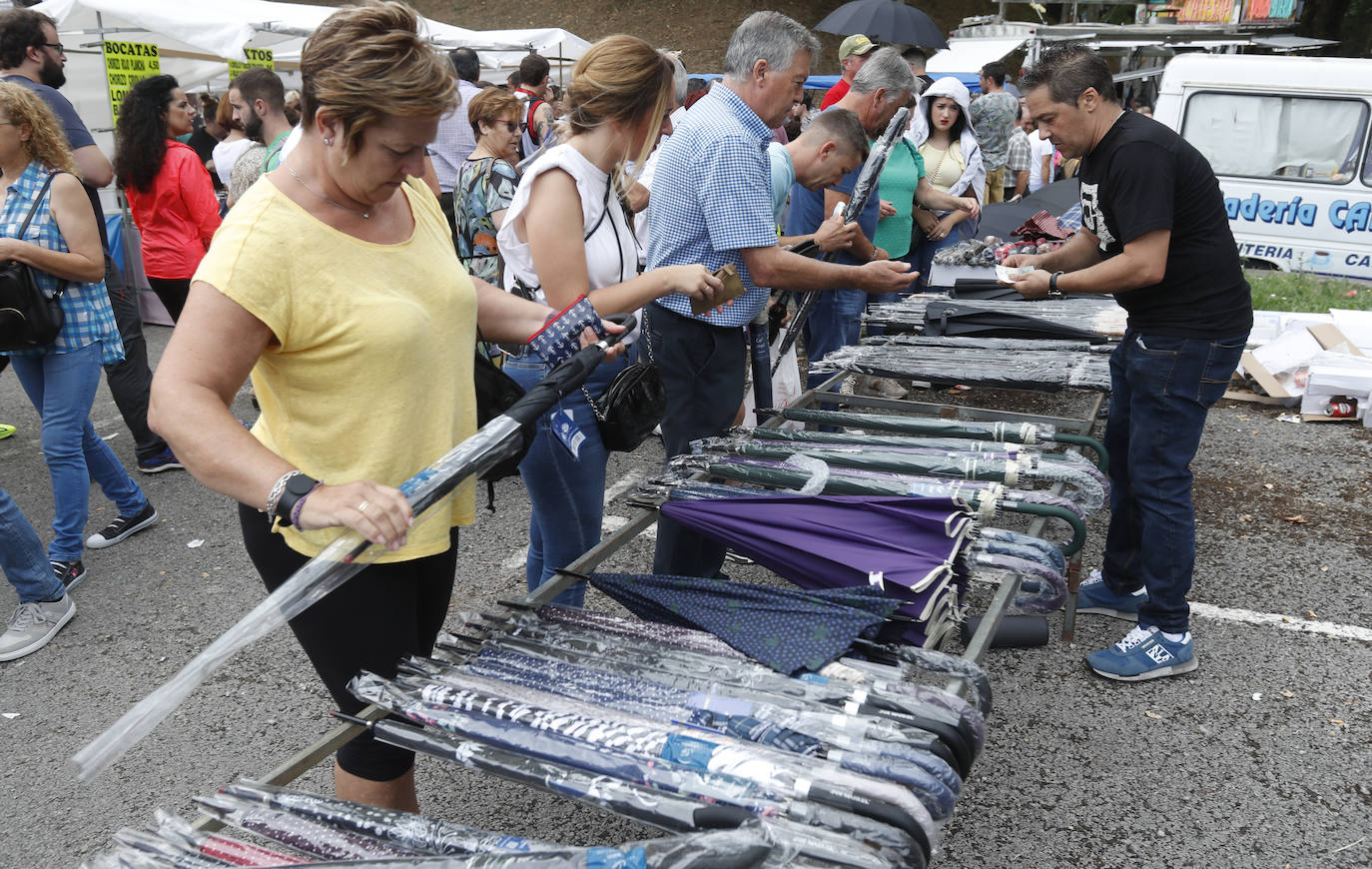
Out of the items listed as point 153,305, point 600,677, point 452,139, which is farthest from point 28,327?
point 153,305

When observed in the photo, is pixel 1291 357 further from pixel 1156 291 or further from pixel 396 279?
pixel 396 279

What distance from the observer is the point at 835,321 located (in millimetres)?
5531

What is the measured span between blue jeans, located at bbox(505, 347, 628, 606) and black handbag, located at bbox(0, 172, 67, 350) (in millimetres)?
2186

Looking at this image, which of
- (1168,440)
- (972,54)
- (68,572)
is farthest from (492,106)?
(972,54)

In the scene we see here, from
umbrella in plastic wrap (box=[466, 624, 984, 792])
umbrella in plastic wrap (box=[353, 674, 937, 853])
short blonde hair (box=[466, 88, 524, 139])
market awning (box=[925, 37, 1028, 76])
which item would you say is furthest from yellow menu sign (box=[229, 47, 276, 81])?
market awning (box=[925, 37, 1028, 76])

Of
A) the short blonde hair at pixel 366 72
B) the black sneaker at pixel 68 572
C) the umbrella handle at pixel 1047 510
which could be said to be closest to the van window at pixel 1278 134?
the umbrella handle at pixel 1047 510

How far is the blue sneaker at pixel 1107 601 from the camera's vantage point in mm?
3762

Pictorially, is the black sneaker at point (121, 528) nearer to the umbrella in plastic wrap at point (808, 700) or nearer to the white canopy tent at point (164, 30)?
the umbrella in plastic wrap at point (808, 700)

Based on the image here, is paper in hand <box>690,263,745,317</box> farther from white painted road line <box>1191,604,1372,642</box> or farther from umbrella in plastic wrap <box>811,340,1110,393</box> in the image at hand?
white painted road line <box>1191,604,1372,642</box>

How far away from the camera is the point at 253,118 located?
18.6ft

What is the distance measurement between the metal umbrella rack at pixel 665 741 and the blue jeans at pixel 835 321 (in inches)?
127

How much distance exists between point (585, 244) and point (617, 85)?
0.40m

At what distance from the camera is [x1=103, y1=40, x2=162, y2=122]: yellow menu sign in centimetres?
729

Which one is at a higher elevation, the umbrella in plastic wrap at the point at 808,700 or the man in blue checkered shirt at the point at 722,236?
the man in blue checkered shirt at the point at 722,236
